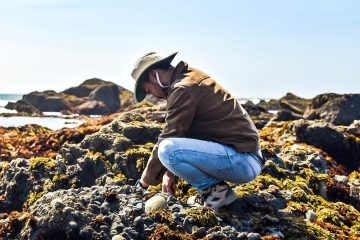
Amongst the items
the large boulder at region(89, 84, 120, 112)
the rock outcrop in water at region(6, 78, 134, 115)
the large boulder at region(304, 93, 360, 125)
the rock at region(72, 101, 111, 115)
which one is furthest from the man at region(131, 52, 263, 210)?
the large boulder at region(89, 84, 120, 112)

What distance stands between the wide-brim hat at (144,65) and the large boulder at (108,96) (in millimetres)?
94599

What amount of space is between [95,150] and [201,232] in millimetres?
4930

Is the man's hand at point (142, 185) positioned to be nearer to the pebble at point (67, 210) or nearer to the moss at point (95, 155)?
the pebble at point (67, 210)

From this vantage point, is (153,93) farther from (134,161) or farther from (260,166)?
(134,161)

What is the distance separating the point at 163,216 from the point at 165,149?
3.19 feet

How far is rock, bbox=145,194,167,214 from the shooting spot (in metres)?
7.39

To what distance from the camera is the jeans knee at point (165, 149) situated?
24.4 ft

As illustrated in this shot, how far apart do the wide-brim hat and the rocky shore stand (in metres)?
1.58

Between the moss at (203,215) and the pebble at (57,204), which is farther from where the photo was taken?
the moss at (203,215)

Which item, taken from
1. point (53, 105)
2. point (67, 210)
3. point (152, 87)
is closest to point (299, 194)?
point (152, 87)

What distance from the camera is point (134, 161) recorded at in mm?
10844

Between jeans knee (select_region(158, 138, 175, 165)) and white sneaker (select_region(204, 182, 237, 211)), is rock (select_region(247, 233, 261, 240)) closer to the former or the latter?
white sneaker (select_region(204, 182, 237, 211))

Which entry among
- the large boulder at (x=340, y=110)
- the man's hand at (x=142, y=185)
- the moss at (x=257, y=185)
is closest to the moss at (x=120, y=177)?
the man's hand at (x=142, y=185)

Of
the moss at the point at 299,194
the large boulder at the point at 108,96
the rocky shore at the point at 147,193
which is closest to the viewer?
the rocky shore at the point at 147,193
